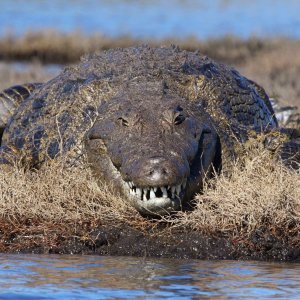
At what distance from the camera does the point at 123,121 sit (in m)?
8.09

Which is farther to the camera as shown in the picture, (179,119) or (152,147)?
(179,119)

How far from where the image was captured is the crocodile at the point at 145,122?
7441 millimetres

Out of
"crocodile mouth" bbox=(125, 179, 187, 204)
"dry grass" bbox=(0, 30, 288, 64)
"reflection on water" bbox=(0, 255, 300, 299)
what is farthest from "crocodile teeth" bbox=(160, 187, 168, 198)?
"dry grass" bbox=(0, 30, 288, 64)

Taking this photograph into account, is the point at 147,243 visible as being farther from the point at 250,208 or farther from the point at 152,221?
the point at 250,208

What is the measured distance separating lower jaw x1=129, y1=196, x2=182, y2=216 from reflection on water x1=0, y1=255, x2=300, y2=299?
1.54ft

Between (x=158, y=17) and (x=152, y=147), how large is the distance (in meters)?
25.2

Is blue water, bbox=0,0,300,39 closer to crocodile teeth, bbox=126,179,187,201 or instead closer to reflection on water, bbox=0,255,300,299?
crocodile teeth, bbox=126,179,187,201

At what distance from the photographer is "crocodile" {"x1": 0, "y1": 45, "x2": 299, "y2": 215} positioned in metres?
7.44

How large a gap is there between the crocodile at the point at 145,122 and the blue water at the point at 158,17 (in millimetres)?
14697

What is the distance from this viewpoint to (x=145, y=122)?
7.97m

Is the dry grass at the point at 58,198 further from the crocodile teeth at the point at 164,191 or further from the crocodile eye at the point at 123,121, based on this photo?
the crocodile eye at the point at 123,121

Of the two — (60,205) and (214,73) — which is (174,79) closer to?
(214,73)

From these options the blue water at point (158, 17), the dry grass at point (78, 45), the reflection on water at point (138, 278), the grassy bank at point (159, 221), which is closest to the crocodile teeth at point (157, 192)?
the grassy bank at point (159, 221)

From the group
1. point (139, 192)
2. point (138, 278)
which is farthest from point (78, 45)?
point (138, 278)
